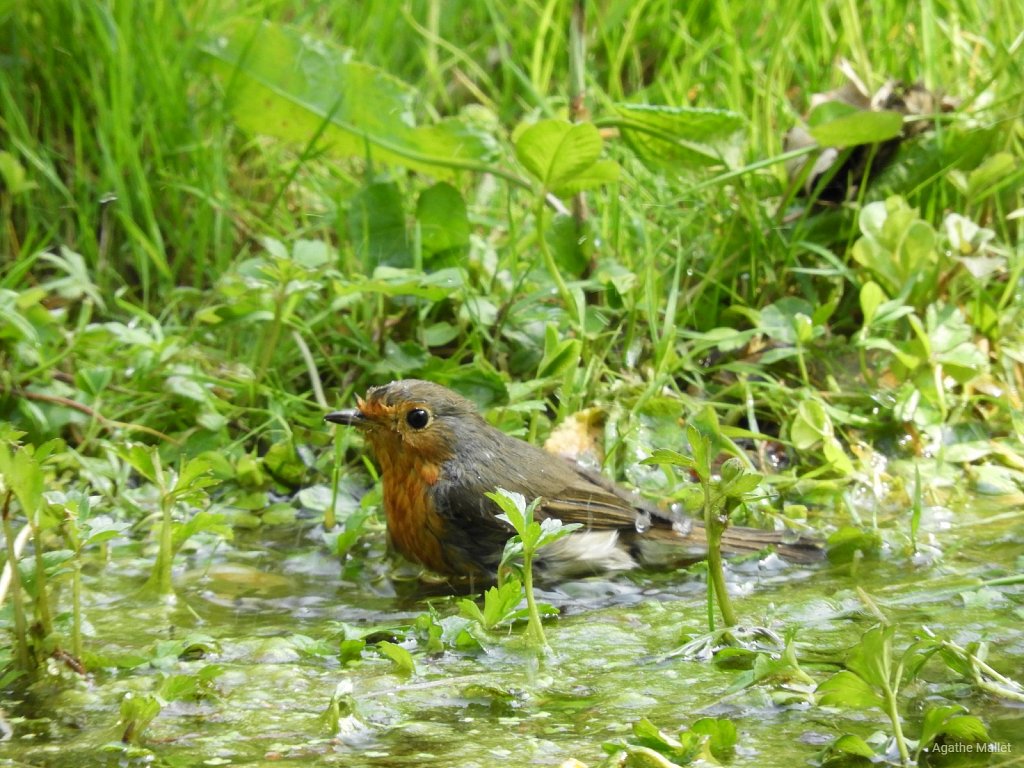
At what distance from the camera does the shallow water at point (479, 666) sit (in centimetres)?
251

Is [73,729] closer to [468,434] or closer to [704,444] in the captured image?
[704,444]

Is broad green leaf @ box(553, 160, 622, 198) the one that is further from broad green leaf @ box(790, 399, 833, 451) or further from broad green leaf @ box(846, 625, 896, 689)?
broad green leaf @ box(846, 625, 896, 689)

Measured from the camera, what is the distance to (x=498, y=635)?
308 cm

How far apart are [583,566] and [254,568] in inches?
39.5

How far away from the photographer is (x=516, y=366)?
489 centimetres

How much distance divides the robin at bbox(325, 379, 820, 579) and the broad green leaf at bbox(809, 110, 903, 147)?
1.64m

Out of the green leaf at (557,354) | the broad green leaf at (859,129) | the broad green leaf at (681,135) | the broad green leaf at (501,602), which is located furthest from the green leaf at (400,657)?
the broad green leaf at (859,129)

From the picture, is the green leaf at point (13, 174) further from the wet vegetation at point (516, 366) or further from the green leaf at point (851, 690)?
the green leaf at point (851, 690)

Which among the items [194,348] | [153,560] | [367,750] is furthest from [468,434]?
[367,750]

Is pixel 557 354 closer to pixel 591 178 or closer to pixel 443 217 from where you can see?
pixel 591 178

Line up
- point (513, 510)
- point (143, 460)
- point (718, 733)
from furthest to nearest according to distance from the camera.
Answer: point (143, 460) → point (513, 510) → point (718, 733)

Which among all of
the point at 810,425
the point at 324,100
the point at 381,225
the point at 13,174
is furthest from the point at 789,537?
the point at 13,174

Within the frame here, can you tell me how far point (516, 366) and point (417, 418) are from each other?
2.64 feet

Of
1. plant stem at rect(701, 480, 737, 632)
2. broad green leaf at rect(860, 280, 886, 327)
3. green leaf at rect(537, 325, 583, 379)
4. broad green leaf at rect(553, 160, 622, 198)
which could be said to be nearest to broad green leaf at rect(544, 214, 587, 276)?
broad green leaf at rect(553, 160, 622, 198)
